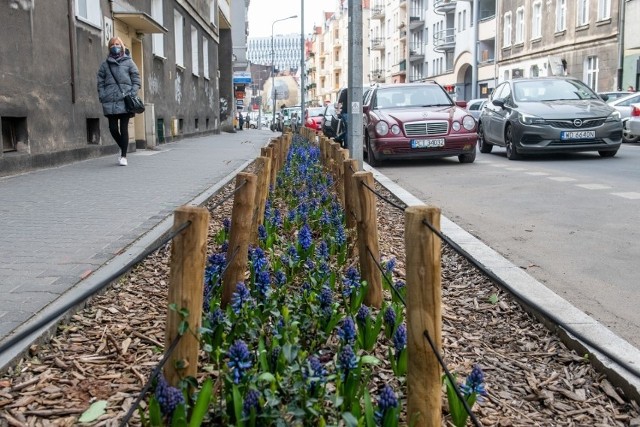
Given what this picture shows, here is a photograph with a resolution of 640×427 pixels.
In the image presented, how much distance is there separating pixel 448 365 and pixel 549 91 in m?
13.5

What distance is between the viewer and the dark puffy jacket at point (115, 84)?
1248 cm

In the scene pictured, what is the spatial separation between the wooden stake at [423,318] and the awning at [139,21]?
49.3 feet

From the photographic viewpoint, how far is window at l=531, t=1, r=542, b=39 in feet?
141

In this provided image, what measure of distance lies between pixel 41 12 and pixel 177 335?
10.5m

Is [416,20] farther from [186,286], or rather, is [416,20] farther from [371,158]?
[186,286]

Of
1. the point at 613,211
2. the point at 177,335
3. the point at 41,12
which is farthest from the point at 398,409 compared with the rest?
the point at 41,12

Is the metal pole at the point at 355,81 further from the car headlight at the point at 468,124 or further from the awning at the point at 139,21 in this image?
the awning at the point at 139,21

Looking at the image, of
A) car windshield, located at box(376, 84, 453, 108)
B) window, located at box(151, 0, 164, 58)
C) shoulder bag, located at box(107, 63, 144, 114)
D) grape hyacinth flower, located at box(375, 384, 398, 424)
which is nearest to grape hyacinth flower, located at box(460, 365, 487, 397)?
grape hyacinth flower, located at box(375, 384, 398, 424)

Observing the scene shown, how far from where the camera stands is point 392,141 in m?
14.5

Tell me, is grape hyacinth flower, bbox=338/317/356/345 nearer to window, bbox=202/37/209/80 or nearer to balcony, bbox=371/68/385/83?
window, bbox=202/37/209/80

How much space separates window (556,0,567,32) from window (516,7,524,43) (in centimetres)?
558

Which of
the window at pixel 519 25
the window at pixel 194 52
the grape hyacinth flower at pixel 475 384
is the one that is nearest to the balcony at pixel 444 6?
the window at pixel 519 25

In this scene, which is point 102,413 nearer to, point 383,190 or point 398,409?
point 398,409

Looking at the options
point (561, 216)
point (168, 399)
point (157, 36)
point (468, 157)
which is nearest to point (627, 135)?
point (468, 157)
